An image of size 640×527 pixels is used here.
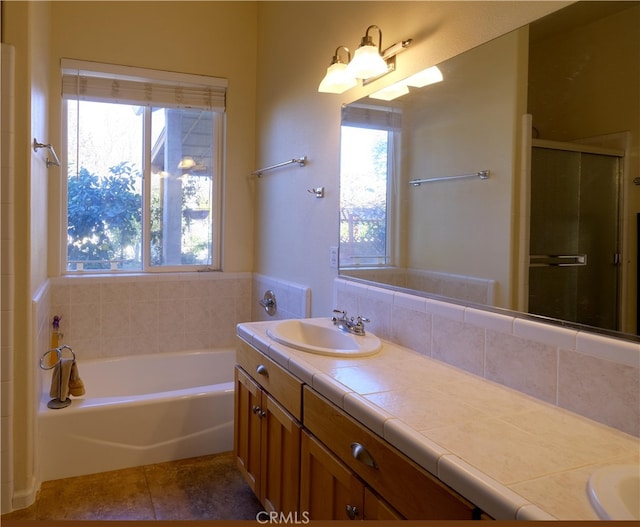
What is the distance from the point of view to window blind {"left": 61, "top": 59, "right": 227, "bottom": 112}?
123 inches

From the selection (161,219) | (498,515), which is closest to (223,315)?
(161,219)

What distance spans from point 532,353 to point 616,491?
55 centimetres

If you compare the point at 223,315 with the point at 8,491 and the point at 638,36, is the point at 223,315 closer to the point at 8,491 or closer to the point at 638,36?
the point at 8,491

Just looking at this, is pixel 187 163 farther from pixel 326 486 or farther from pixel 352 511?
pixel 352 511

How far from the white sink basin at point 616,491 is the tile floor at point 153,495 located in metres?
1.64

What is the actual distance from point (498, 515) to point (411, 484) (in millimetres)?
255

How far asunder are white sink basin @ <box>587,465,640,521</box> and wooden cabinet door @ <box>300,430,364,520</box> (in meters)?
0.57

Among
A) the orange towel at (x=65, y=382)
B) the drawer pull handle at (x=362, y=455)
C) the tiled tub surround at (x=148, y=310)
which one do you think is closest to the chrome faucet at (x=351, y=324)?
the drawer pull handle at (x=362, y=455)

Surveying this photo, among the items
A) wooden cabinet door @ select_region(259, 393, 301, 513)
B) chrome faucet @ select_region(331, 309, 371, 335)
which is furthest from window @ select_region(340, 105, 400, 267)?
wooden cabinet door @ select_region(259, 393, 301, 513)

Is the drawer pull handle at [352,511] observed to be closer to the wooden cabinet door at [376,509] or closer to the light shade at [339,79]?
the wooden cabinet door at [376,509]

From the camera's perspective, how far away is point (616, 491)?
84 centimetres

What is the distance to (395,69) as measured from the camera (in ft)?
6.63

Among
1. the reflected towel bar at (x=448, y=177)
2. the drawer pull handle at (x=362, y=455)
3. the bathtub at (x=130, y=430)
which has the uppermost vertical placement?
the reflected towel bar at (x=448, y=177)

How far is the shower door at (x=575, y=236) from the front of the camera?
1.26 m
